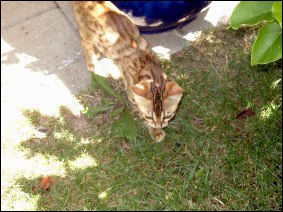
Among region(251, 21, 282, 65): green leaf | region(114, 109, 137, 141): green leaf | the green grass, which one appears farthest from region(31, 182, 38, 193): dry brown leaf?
region(251, 21, 282, 65): green leaf

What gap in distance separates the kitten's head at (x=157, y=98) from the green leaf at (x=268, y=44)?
1.06 metres

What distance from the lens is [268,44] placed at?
148 cm

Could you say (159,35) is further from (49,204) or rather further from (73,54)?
(49,204)

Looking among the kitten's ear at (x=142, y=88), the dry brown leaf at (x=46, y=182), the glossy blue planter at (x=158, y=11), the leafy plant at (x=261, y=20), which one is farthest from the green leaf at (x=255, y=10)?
the dry brown leaf at (x=46, y=182)

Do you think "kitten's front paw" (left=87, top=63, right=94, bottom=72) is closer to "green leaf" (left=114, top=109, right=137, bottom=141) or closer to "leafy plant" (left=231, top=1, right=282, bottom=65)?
"green leaf" (left=114, top=109, right=137, bottom=141)

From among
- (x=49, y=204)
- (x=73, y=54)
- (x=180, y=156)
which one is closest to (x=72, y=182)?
(x=49, y=204)

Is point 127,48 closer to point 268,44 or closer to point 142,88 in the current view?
point 142,88

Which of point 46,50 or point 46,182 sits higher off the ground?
point 46,50

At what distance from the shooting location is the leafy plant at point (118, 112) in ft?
10.3

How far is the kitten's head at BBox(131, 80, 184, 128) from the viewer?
2.60m

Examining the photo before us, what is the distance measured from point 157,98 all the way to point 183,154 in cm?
71

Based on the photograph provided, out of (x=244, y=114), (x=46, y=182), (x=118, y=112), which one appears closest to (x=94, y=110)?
(x=118, y=112)

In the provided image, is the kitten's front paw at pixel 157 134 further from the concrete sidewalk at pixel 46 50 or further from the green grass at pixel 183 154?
the concrete sidewalk at pixel 46 50

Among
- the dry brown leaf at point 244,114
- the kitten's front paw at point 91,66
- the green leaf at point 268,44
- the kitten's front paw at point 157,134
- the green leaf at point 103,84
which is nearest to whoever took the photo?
the green leaf at point 268,44
